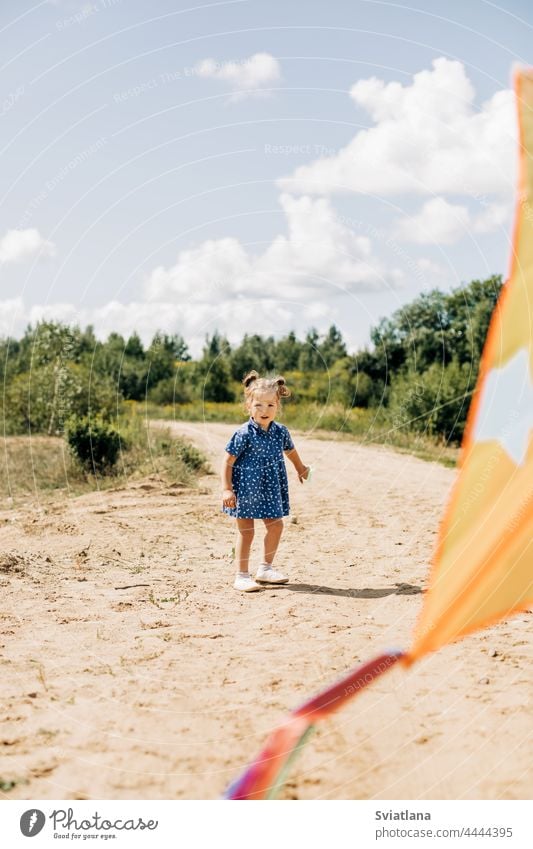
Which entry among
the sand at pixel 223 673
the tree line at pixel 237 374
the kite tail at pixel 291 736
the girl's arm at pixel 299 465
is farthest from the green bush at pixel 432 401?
the kite tail at pixel 291 736

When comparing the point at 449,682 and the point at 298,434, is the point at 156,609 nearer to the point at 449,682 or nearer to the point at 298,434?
the point at 449,682

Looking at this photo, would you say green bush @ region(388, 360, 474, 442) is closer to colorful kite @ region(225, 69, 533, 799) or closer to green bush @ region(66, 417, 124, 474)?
green bush @ region(66, 417, 124, 474)

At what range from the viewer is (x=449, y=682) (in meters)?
3.56

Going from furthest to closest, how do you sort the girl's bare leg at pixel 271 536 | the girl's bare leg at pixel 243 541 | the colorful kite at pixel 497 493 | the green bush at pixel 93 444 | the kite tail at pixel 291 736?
the green bush at pixel 93 444 → the girl's bare leg at pixel 271 536 → the girl's bare leg at pixel 243 541 → the colorful kite at pixel 497 493 → the kite tail at pixel 291 736

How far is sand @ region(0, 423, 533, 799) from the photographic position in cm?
282

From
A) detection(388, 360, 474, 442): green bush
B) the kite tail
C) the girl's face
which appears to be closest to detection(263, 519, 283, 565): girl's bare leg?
the girl's face

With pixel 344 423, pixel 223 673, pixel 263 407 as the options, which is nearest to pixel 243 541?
pixel 263 407

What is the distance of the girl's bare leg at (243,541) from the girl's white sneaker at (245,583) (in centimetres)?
5

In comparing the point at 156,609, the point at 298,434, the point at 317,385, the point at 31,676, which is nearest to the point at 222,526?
the point at 156,609

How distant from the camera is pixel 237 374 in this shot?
18766mm

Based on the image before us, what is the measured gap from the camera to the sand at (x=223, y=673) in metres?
2.82

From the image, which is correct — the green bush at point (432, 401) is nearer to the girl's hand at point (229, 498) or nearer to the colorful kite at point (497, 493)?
the colorful kite at point (497, 493)

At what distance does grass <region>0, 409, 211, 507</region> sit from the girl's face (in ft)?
16.3

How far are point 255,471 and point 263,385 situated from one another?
64 centimetres
